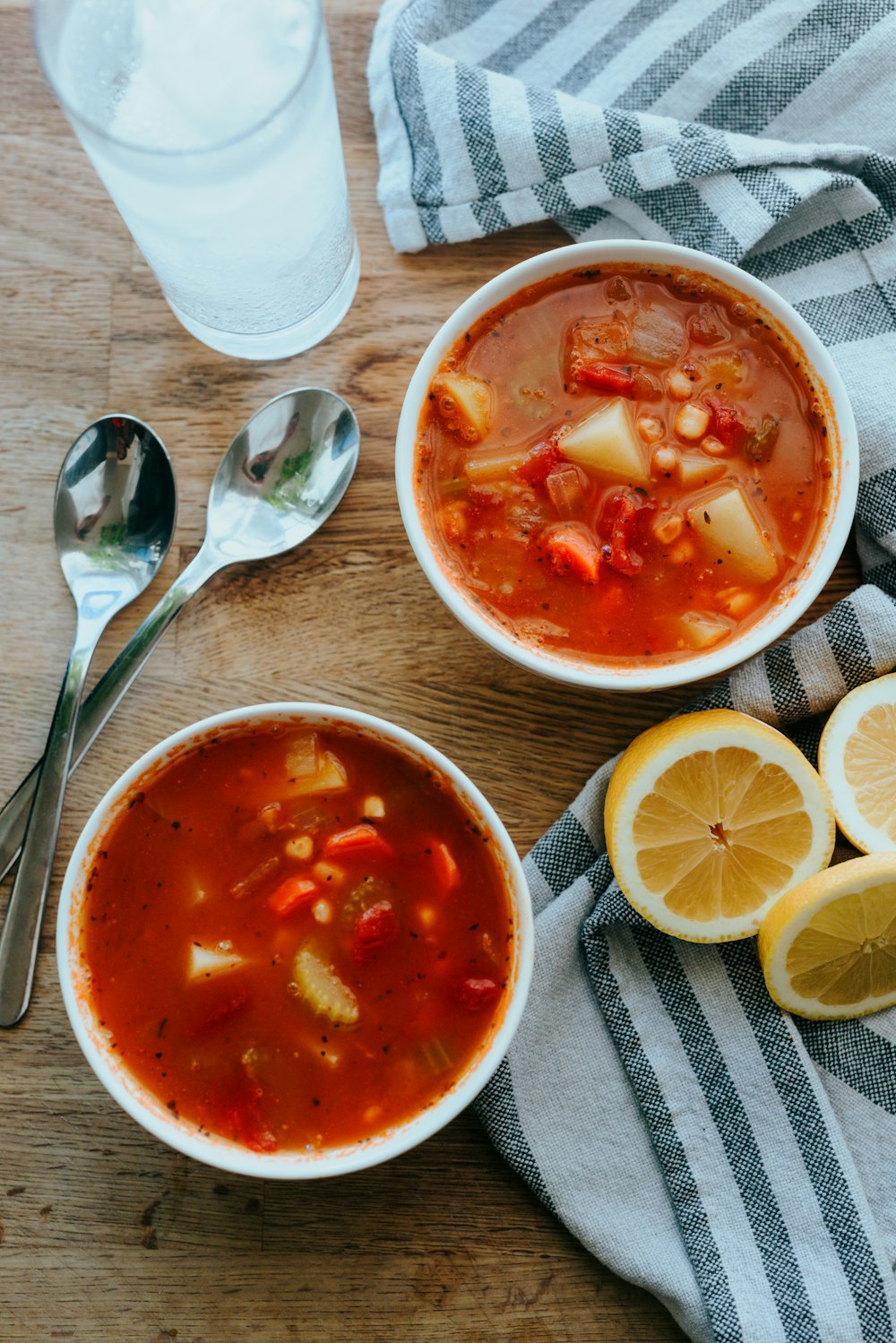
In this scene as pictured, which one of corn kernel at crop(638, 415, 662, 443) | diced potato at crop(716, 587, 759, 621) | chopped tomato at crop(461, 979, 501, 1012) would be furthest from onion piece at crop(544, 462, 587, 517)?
chopped tomato at crop(461, 979, 501, 1012)

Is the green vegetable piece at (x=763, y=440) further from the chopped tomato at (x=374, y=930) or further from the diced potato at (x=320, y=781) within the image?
the chopped tomato at (x=374, y=930)

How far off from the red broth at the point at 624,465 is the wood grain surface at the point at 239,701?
0.26m

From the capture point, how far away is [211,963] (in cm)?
224

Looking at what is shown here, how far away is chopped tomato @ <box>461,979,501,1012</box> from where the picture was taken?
7.30 feet

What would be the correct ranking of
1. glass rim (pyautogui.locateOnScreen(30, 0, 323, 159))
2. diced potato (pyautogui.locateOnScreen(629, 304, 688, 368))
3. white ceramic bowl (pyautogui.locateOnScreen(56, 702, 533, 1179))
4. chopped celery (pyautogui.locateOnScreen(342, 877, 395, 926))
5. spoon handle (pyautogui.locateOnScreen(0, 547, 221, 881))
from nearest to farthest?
glass rim (pyautogui.locateOnScreen(30, 0, 323, 159)) → white ceramic bowl (pyautogui.locateOnScreen(56, 702, 533, 1179)) → chopped celery (pyautogui.locateOnScreen(342, 877, 395, 926)) → diced potato (pyautogui.locateOnScreen(629, 304, 688, 368)) → spoon handle (pyautogui.locateOnScreen(0, 547, 221, 881))

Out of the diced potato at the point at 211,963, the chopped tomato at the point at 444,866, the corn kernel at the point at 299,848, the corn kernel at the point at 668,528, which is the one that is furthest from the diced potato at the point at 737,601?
the diced potato at the point at 211,963

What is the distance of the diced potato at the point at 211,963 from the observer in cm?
223

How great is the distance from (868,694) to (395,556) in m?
1.09

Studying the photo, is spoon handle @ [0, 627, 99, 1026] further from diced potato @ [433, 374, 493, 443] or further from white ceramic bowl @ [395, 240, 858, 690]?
diced potato @ [433, 374, 493, 443]

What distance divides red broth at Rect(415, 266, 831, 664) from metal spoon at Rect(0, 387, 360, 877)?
0.28m

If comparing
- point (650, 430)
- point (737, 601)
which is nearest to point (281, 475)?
point (650, 430)

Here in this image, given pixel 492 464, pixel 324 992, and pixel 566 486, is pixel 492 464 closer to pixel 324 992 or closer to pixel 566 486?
pixel 566 486

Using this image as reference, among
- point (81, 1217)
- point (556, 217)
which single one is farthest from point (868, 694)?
point (81, 1217)

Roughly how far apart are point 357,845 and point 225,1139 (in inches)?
24.9
